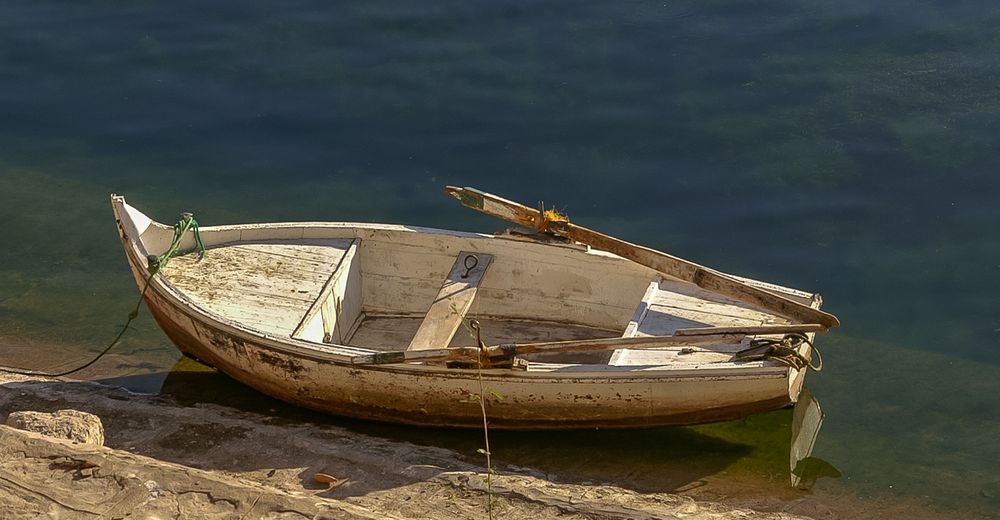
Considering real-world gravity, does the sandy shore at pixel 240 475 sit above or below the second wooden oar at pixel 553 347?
below

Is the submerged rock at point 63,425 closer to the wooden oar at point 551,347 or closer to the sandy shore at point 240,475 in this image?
the sandy shore at point 240,475

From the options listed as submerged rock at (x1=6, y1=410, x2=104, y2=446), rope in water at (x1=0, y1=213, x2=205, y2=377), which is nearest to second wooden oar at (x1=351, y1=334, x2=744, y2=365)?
submerged rock at (x1=6, y1=410, x2=104, y2=446)

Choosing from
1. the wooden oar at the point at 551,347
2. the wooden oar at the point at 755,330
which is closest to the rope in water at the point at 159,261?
the wooden oar at the point at 551,347

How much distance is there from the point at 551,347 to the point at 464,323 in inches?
58.2

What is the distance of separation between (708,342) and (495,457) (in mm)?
1825

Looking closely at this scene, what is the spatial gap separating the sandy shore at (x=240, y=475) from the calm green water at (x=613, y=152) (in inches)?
29.3

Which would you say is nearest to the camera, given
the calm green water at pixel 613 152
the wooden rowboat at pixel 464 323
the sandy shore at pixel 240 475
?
the sandy shore at pixel 240 475

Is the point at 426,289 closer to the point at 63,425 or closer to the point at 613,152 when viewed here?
the point at 63,425

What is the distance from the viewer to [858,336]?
35.7 ft

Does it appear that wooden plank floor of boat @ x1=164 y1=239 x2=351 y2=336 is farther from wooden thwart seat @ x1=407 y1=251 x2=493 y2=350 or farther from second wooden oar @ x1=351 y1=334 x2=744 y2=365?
second wooden oar @ x1=351 y1=334 x2=744 y2=365

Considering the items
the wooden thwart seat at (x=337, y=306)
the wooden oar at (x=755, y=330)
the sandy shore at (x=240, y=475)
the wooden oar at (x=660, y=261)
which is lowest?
the sandy shore at (x=240, y=475)

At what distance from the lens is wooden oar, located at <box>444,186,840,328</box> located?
30.7 feet

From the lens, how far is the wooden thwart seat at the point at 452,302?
956cm

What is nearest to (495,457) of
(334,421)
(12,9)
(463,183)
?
(334,421)
